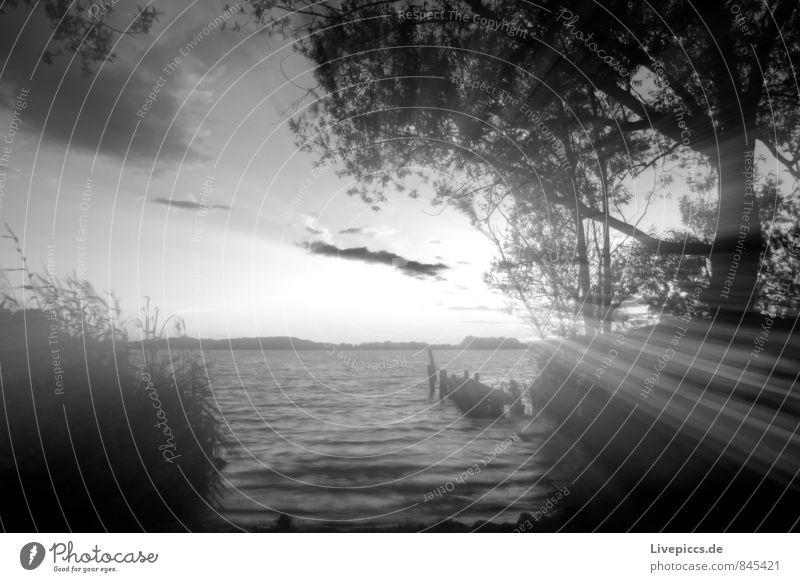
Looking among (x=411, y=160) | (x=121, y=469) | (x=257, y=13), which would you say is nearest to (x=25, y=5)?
(x=257, y=13)

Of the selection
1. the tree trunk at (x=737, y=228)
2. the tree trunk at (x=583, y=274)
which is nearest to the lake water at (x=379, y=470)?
the tree trunk at (x=583, y=274)

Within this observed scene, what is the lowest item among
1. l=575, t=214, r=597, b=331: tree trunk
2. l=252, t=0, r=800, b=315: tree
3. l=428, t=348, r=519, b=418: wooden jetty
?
l=428, t=348, r=519, b=418: wooden jetty

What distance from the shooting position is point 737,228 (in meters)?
5.71

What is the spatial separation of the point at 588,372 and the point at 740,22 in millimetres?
5176

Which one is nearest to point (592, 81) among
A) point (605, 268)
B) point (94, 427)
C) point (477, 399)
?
point (605, 268)

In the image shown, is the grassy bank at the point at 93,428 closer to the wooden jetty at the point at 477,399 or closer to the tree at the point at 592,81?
the tree at the point at 592,81

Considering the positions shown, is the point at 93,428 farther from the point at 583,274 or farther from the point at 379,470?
the point at 583,274

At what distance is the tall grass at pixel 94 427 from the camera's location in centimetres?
494

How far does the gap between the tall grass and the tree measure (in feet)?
13.1

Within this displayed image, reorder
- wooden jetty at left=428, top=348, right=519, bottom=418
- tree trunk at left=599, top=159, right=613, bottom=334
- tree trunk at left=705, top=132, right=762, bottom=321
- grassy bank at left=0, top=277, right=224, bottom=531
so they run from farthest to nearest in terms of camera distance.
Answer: wooden jetty at left=428, top=348, right=519, bottom=418 < tree trunk at left=599, top=159, right=613, bottom=334 < tree trunk at left=705, top=132, right=762, bottom=321 < grassy bank at left=0, top=277, right=224, bottom=531
